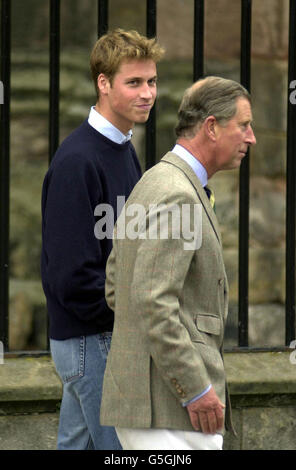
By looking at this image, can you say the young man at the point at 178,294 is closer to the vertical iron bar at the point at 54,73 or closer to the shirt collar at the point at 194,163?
the shirt collar at the point at 194,163

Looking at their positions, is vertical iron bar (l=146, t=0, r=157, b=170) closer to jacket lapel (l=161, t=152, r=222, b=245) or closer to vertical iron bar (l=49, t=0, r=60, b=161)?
vertical iron bar (l=49, t=0, r=60, b=161)

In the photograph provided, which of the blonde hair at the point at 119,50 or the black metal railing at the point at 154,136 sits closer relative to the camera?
the blonde hair at the point at 119,50

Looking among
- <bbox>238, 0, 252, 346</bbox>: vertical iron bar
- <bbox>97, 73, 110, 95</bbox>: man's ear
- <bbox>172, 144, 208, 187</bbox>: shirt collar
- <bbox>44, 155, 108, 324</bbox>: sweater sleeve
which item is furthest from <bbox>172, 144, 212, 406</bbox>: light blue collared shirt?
<bbox>238, 0, 252, 346</bbox>: vertical iron bar

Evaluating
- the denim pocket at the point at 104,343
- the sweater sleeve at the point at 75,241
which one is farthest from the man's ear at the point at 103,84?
the denim pocket at the point at 104,343

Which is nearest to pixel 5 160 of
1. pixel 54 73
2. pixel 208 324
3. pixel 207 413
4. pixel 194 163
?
pixel 54 73

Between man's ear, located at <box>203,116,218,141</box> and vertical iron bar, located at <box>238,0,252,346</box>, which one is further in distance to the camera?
vertical iron bar, located at <box>238,0,252,346</box>

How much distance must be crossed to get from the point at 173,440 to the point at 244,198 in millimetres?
2073

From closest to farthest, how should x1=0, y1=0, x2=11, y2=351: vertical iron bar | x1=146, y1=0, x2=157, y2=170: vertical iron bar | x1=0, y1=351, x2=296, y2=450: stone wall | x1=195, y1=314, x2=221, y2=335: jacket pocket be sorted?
1. x1=195, y1=314, x2=221, y2=335: jacket pocket
2. x1=0, y1=351, x2=296, y2=450: stone wall
3. x1=0, y1=0, x2=11, y2=351: vertical iron bar
4. x1=146, y1=0, x2=157, y2=170: vertical iron bar

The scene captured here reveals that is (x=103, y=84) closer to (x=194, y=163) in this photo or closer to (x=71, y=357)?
(x=194, y=163)

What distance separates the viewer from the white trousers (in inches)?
119

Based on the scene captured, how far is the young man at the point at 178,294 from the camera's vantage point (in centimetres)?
289

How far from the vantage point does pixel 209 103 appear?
3.07m

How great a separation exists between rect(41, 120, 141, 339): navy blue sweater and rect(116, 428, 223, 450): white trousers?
0.48 meters

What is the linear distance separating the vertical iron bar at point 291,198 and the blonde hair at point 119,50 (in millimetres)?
1567
